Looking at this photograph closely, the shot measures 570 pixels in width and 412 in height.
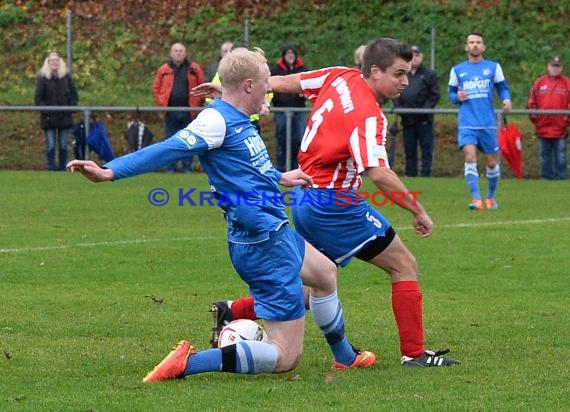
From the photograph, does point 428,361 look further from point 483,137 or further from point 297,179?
point 483,137

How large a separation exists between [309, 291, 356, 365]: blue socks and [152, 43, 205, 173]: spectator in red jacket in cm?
1384

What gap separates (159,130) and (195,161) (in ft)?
3.25

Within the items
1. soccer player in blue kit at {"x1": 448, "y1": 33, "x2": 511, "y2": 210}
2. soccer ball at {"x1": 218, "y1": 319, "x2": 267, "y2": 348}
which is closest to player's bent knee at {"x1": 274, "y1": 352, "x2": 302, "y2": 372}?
soccer ball at {"x1": 218, "y1": 319, "x2": 267, "y2": 348}

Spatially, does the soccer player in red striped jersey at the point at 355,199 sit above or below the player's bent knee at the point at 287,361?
above

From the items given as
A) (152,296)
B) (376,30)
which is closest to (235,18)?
(376,30)

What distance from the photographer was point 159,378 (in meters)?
6.34

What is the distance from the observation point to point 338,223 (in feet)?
23.0

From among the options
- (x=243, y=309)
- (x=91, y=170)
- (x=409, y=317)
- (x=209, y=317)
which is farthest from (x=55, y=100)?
(x=91, y=170)

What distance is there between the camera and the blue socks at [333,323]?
6.78m

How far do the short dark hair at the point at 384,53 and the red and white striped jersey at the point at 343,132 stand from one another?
13 cm

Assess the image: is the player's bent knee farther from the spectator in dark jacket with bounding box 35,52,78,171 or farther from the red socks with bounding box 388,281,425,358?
the spectator in dark jacket with bounding box 35,52,78,171

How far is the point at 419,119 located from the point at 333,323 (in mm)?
13760

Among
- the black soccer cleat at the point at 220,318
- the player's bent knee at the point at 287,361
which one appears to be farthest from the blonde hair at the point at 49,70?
the player's bent knee at the point at 287,361

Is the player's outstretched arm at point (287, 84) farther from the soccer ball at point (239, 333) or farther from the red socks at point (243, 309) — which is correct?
the soccer ball at point (239, 333)
